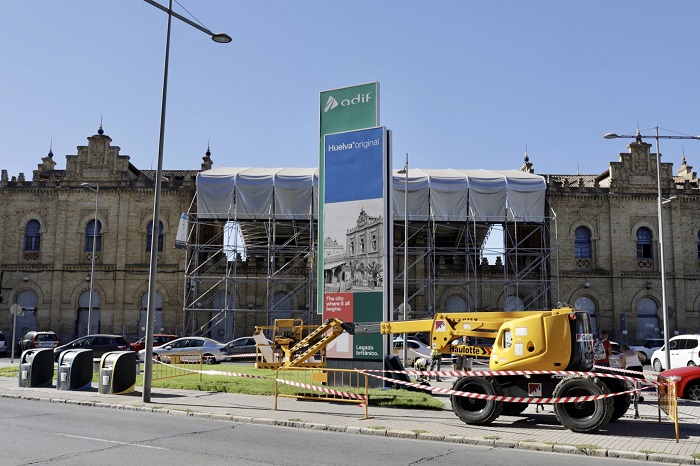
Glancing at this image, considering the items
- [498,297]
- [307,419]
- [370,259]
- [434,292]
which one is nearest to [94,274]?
[434,292]

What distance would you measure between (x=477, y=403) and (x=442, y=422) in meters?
0.83

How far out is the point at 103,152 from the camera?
4238cm

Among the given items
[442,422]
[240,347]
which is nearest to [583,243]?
[240,347]

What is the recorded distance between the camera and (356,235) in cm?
1892

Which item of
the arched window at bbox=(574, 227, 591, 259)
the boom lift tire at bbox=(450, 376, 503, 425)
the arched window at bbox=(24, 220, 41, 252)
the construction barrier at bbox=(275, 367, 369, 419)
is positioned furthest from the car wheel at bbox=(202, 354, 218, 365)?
the arched window at bbox=(574, 227, 591, 259)

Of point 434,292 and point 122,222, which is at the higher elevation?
point 122,222

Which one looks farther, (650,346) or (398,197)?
Answer: (398,197)

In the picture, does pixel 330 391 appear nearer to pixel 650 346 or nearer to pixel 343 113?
pixel 343 113

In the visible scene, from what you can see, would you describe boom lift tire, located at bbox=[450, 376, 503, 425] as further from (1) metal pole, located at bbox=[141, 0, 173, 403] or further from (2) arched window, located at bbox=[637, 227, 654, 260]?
(2) arched window, located at bbox=[637, 227, 654, 260]

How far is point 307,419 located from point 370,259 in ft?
19.7

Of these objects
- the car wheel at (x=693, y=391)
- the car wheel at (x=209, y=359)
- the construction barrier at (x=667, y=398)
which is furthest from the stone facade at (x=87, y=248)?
the construction barrier at (x=667, y=398)

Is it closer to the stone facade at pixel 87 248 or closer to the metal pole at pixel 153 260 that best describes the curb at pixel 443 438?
the metal pole at pixel 153 260

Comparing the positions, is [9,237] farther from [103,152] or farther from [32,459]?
[32,459]

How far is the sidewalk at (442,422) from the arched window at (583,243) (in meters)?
24.6
